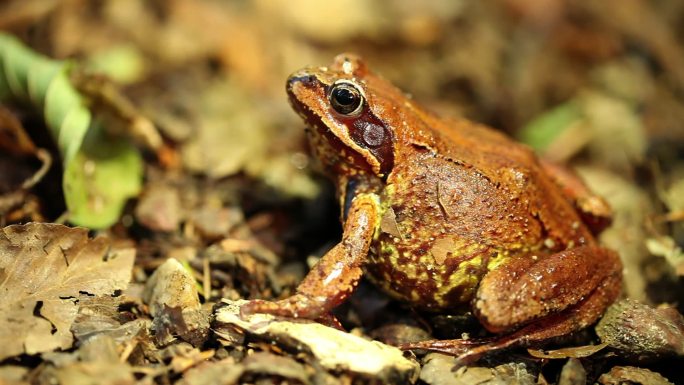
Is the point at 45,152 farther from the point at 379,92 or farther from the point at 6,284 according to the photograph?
the point at 379,92

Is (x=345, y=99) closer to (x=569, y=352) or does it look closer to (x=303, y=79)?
(x=303, y=79)

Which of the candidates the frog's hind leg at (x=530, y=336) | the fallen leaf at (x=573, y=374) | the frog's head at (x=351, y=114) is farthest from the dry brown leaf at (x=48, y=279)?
the fallen leaf at (x=573, y=374)

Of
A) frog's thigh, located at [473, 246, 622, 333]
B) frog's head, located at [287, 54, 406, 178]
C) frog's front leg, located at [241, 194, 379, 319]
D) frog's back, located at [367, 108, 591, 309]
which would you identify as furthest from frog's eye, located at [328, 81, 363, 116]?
frog's thigh, located at [473, 246, 622, 333]

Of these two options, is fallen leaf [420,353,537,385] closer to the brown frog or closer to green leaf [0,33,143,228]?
the brown frog

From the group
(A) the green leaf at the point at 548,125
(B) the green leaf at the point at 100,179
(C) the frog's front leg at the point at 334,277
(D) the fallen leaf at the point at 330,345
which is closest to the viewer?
(D) the fallen leaf at the point at 330,345

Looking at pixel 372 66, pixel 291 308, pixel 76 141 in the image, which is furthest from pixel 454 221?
pixel 372 66

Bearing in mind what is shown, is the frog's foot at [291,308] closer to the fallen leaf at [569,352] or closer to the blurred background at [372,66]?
the blurred background at [372,66]

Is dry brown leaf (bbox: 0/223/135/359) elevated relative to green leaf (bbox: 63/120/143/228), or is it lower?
lower
